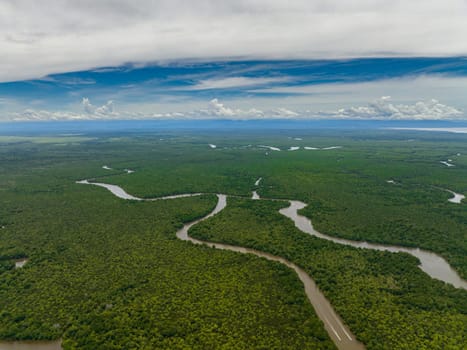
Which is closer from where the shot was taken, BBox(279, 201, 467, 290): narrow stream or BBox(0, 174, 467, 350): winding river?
BBox(0, 174, 467, 350): winding river

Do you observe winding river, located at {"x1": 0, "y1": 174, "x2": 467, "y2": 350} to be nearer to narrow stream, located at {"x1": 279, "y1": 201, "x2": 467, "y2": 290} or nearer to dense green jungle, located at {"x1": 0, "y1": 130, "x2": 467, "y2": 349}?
narrow stream, located at {"x1": 279, "y1": 201, "x2": 467, "y2": 290}

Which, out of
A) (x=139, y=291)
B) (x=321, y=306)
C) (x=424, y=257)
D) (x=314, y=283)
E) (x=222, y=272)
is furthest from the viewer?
(x=424, y=257)

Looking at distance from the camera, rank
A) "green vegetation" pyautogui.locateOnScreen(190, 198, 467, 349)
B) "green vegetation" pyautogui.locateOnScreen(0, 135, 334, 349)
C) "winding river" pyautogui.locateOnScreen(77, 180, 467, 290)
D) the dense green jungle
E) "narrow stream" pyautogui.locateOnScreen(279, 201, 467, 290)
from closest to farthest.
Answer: "green vegetation" pyautogui.locateOnScreen(190, 198, 467, 349)
"green vegetation" pyautogui.locateOnScreen(0, 135, 334, 349)
the dense green jungle
"narrow stream" pyautogui.locateOnScreen(279, 201, 467, 290)
"winding river" pyautogui.locateOnScreen(77, 180, 467, 290)

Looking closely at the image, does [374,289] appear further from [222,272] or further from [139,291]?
[139,291]

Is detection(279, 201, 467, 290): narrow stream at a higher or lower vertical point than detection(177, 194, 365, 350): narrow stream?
lower

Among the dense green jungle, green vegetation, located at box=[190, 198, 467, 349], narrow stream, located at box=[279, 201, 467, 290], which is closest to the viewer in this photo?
green vegetation, located at box=[190, 198, 467, 349]

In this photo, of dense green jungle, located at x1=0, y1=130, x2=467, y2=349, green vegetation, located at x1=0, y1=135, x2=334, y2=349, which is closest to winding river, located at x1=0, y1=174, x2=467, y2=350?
dense green jungle, located at x1=0, y1=130, x2=467, y2=349

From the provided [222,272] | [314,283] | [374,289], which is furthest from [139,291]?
[374,289]

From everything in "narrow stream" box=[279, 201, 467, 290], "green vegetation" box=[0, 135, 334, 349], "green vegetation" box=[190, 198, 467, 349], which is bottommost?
"narrow stream" box=[279, 201, 467, 290]

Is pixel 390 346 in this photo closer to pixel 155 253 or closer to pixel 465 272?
pixel 465 272

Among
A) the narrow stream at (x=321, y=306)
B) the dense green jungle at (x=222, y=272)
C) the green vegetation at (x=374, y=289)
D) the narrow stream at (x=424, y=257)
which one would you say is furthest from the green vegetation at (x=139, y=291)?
the narrow stream at (x=424, y=257)
